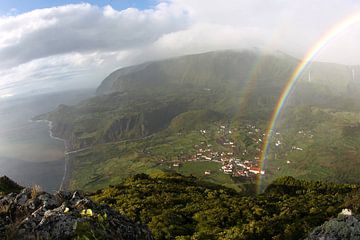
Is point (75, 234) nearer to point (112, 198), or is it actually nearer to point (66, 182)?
point (112, 198)

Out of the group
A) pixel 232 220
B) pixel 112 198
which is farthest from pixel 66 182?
pixel 232 220

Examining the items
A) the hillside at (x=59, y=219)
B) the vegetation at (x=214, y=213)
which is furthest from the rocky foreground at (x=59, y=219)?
the vegetation at (x=214, y=213)

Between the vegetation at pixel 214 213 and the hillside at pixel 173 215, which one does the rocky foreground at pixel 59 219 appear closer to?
the hillside at pixel 173 215

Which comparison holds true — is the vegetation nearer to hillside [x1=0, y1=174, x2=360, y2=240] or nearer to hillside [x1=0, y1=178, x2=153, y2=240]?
hillside [x1=0, y1=174, x2=360, y2=240]

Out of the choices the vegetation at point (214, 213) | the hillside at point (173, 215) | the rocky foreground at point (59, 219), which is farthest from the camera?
the vegetation at point (214, 213)

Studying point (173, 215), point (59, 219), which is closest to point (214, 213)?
point (173, 215)

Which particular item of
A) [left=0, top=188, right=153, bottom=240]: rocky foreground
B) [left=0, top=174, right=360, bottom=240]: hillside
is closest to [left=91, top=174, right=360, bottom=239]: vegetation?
[left=0, top=174, right=360, bottom=240]: hillside
